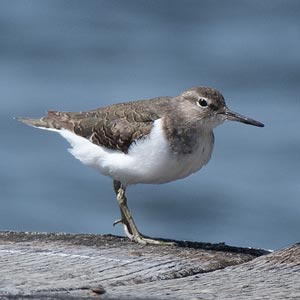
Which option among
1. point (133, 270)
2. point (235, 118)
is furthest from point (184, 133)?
point (133, 270)

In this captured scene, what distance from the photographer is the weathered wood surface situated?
585 cm

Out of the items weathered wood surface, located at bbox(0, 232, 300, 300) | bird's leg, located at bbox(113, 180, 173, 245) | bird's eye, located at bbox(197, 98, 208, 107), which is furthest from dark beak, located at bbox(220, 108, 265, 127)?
weathered wood surface, located at bbox(0, 232, 300, 300)

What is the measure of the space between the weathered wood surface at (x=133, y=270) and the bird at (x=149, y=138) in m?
1.17

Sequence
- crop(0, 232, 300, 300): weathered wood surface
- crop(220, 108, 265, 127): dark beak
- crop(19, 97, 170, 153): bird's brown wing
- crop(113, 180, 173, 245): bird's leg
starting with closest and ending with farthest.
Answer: crop(0, 232, 300, 300): weathered wood surface → crop(113, 180, 173, 245): bird's leg → crop(19, 97, 170, 153): bird's brown wing → crop(220, 108, 265, 127): dark beak

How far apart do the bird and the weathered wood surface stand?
1.17 m

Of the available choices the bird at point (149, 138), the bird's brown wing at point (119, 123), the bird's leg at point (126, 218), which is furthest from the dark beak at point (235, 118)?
the bird's leg at point (126, 218)

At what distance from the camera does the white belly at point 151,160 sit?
330 inches

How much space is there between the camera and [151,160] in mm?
8375

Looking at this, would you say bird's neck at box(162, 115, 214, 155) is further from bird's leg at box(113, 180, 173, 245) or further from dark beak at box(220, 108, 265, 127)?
bird's leg at box(113, 180, 173, 245)

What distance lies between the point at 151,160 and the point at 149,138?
18 centimetres

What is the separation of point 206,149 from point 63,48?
9.90 meters

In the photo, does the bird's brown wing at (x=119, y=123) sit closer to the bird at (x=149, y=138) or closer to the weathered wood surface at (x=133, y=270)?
the bird at (x=149, y=138)

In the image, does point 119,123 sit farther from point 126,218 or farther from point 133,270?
point 133,270

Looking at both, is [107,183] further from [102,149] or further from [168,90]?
[102,149]
